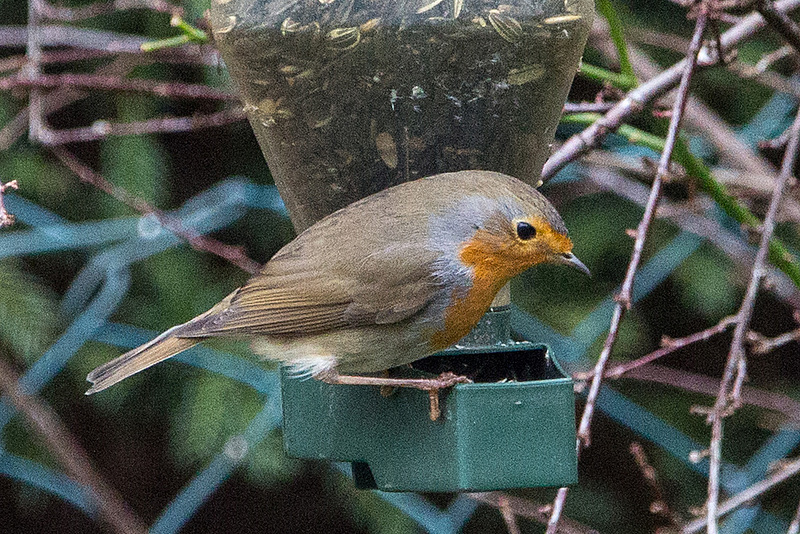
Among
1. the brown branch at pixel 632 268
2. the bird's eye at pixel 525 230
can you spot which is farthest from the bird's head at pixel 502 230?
the brown branch at pixel 632 268

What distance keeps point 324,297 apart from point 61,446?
149cm

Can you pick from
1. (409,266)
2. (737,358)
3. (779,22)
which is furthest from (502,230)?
(779,22)

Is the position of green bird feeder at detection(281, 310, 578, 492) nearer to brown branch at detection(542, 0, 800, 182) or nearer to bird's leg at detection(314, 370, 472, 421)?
bird's leg at detection(314, 370, 472, 421)

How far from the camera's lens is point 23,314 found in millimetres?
3055

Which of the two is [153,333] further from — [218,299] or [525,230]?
[525,230]

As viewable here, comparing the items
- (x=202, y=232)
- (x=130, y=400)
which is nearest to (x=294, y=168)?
(x=202, y=232)

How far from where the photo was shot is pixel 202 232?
352 centimetres

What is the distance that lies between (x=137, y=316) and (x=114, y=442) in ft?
3.15

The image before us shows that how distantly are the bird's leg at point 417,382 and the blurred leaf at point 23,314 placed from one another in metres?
1.25

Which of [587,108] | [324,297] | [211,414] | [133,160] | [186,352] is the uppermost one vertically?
[587,108]

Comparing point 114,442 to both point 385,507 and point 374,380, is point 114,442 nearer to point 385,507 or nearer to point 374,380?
point 385,507

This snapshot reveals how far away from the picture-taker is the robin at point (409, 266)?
2111 mm

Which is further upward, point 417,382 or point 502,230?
point 502,230

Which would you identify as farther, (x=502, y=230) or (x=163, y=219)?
(x=163, y=219)
